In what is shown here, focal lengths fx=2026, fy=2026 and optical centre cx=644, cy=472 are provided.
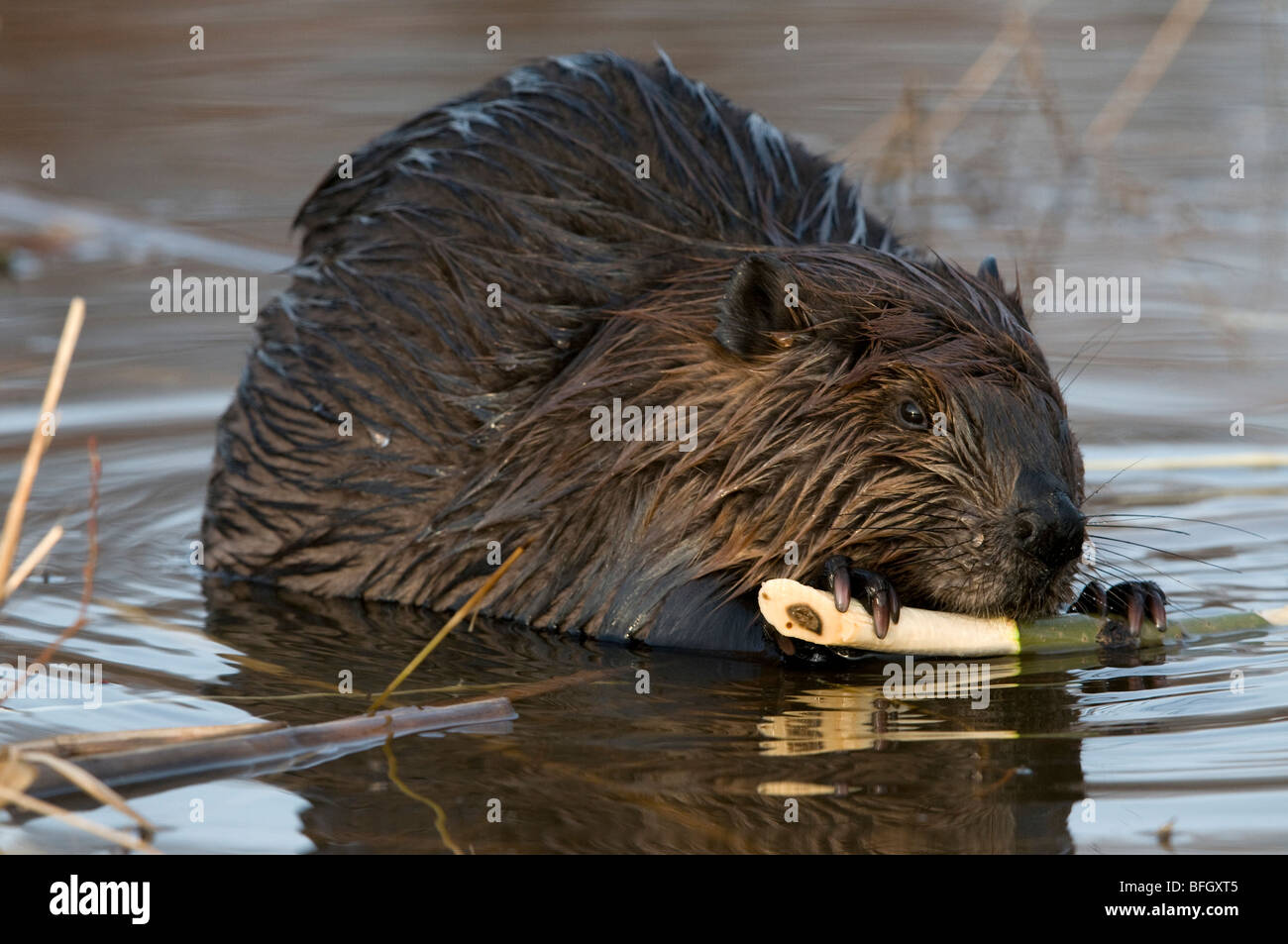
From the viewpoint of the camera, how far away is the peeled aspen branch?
393 cm

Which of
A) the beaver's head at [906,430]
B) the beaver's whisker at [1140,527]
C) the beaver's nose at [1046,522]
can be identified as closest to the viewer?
the beaver's nose at [1046,522]

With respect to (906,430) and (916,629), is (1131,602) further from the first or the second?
(906,430)

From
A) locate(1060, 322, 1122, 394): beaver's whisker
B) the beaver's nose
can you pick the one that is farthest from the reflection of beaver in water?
locate(1060, 322, 1122, 394): beaver's whisker

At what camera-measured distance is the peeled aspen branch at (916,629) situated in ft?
12.9

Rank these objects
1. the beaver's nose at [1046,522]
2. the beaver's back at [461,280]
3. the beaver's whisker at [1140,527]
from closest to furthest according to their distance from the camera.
A: the beaver's nose at [1046,522]
the beaver's whisker at [1140,527]
the beaver's back at [461,280]

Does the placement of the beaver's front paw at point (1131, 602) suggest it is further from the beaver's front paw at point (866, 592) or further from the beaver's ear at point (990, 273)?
the beaver's ear at point (990, 273)

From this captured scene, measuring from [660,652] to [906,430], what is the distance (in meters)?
0.72

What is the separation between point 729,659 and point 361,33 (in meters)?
7.96

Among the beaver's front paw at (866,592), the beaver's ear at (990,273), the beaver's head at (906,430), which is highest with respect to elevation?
the beaver's ear at (990,273)

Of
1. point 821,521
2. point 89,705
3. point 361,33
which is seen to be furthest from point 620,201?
point 361,33

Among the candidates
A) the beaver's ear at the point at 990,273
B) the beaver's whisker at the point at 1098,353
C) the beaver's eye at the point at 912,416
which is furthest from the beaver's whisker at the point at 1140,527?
the beaver's whisker at the point at 1098,353

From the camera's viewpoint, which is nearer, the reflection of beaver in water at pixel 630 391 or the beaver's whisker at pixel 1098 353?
the reflection of beaver in water at pixel 630 391

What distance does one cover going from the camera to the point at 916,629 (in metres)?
3.97

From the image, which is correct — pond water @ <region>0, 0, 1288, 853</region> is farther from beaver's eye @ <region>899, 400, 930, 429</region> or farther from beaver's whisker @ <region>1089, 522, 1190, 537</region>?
beaver's eye @ <region>899, 400, 930, 429</region>
